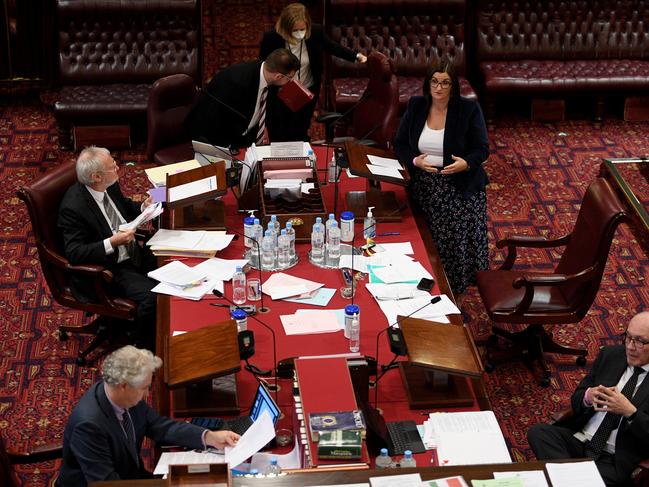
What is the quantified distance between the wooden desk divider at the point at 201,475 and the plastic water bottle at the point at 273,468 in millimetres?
256

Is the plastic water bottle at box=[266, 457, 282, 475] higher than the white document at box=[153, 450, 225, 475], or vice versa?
the plastic water bottle at box=[266, 457, 282, 475]

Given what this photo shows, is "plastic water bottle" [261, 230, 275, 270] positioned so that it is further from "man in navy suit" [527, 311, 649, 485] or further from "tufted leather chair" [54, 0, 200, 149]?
"tufted leather chair" [54, 0, 200, 149]

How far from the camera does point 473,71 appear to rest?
964 cm

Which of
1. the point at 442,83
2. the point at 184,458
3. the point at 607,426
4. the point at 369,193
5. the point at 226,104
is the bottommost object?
the point at 607,426

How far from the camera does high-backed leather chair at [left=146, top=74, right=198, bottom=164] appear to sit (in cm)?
703

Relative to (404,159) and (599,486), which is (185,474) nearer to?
(599,486)

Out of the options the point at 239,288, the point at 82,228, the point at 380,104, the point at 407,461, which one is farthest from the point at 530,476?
the point at 380,104

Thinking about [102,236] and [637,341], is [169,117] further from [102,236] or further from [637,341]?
[637,341]

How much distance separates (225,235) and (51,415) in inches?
56.1

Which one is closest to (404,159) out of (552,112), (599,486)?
(599,486)

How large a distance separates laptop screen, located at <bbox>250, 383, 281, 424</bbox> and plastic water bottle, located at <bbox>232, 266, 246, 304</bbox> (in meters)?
0.88

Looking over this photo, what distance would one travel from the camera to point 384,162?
245 inches

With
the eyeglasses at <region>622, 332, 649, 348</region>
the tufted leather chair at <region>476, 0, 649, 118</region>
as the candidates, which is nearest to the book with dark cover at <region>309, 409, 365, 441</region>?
the eyeglasses at <region>622, 332, 649, 348</region>

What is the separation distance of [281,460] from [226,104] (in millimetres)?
3130
